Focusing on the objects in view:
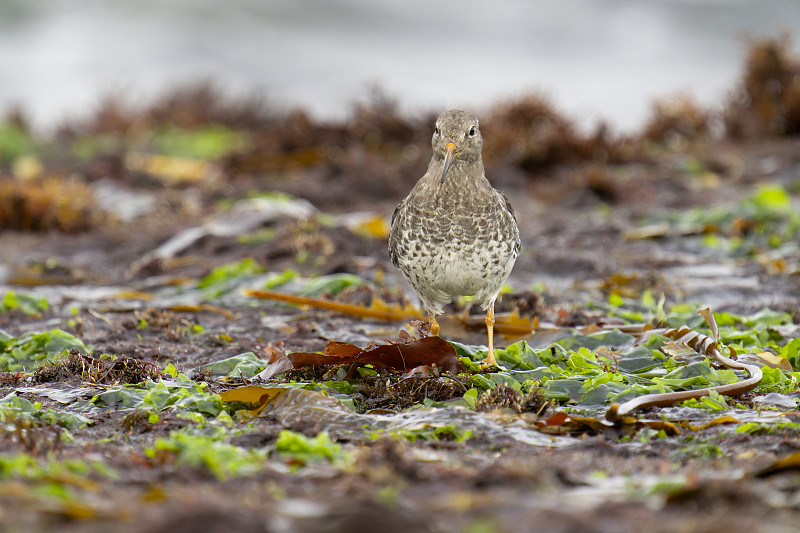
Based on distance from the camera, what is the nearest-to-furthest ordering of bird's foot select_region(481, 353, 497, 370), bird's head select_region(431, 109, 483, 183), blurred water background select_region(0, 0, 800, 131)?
bird's foot select_region(481, 353, 497, 370)
bird's head select_region(431, 109, 483, 183)
blurred water background select_region(0, 0, 800, 131)

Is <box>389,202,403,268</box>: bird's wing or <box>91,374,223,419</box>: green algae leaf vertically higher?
<box>389,202,403,268</box>: bird's wing

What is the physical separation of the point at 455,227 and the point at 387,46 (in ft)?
90.9

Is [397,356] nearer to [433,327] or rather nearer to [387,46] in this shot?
[433,327]

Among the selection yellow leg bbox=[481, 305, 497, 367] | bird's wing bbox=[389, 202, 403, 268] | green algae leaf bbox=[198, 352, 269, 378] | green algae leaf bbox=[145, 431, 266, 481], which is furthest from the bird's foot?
green algae leaf bbox=[145, 431, 266, 481]

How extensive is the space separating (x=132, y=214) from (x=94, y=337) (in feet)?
19.0

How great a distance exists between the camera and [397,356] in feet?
13.9

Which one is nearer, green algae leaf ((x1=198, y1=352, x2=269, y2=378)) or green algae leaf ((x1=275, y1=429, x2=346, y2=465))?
green algae leaf ((x1=275, y1=429, x2=346, y2=465))

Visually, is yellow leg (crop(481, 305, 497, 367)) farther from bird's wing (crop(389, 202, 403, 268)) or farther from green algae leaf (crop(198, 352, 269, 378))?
green algae leaf (crop(198, 352, 269, 378))

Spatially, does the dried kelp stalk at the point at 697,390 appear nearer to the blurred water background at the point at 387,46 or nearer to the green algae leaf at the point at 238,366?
the green algae leaf at the point at 238,366

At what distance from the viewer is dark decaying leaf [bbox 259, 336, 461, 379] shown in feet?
13.9

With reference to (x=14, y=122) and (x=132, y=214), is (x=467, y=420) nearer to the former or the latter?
(x=132, y=214)

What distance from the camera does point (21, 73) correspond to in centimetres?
2848

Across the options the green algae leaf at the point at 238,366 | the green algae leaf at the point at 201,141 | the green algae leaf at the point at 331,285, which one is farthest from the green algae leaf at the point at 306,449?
the green algae leaf at the point at 201,141

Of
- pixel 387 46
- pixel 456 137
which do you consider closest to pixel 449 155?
pixel 456 137
